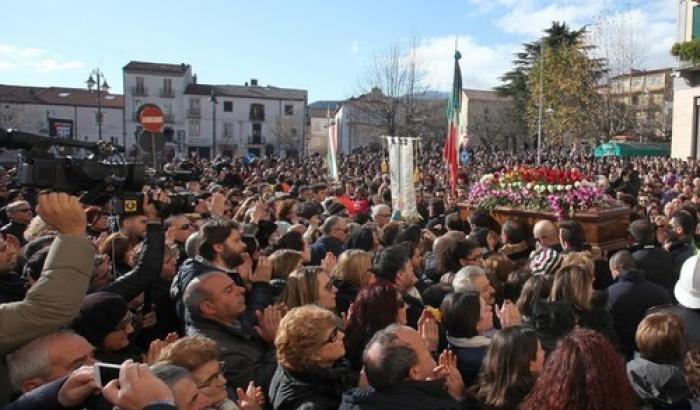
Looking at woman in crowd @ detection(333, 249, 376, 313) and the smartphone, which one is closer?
the smartphone

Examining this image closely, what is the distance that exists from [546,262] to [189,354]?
414 cm

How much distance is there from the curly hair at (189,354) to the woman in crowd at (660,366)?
7.36ft

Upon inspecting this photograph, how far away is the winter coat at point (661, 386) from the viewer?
11.1 ft

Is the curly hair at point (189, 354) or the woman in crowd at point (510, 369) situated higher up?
the curly hair at point (189, 354)

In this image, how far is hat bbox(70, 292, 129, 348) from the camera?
3.33 m

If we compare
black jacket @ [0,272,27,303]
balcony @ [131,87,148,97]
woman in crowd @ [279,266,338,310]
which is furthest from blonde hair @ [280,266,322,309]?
balcony @ [131,87,148,97]

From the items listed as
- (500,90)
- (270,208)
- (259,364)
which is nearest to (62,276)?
(259,364)

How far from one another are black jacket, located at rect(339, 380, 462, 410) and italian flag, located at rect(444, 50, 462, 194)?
10740mm

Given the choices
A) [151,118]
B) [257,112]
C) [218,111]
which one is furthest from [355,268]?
[257,112]

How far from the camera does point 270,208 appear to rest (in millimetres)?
9664

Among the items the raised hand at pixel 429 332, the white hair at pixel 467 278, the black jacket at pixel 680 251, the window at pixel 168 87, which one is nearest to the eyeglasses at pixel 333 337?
the raised hand at pixel 429 332

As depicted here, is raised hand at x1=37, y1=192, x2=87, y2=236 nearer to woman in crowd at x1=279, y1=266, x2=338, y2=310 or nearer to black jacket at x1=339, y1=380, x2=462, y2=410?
black jacket at x1=339, y1=380, x2=462, y2=410

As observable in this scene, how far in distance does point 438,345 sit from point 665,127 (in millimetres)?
54705

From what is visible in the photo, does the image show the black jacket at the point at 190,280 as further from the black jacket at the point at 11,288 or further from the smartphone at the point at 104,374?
the smartphone at the point at 104,374
